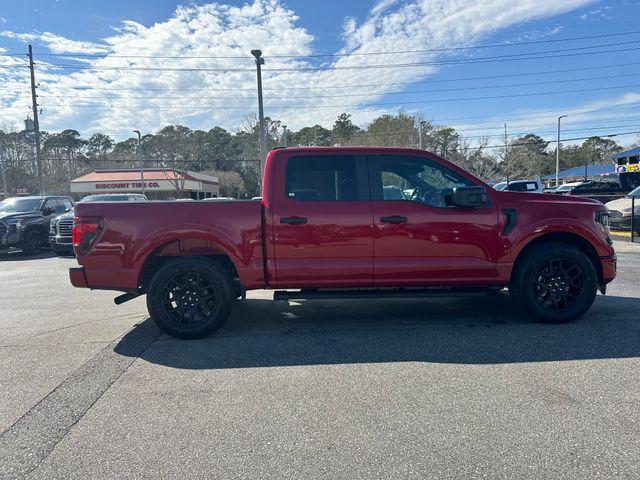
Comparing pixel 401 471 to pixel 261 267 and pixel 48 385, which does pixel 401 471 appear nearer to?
pixel 261 267

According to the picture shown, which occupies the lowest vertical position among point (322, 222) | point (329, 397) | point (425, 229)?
point (329, 397)

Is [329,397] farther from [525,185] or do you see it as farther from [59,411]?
[525,185]

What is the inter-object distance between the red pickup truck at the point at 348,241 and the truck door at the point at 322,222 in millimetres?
12

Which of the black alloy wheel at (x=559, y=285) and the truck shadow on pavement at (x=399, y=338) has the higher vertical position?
the black alloy wheel at (x=559, y=285)

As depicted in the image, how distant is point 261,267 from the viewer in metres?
4.79

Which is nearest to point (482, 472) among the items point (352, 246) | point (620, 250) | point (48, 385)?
point (352, 246)

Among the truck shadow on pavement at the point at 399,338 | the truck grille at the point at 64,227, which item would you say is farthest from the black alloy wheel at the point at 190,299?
the truck grille at the point at 64,227

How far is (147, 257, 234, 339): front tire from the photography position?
4.74 m

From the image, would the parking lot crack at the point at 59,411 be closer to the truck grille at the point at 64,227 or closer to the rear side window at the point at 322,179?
the rear side window at the point at 322,179

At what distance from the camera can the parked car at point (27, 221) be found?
1265 centimetres

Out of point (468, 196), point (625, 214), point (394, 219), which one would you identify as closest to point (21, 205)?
point (394, 219)

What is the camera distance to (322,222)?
4.72 meters

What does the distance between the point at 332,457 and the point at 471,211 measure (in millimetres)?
3222

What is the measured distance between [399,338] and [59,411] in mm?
3192
